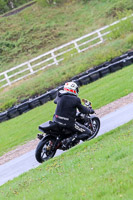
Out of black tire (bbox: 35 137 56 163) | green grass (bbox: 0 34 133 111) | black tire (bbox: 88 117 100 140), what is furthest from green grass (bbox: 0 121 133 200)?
green grass (bbox: 0 34 133 111)

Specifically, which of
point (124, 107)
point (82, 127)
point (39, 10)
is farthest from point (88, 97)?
point (39, 10)

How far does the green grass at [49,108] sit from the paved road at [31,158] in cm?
289

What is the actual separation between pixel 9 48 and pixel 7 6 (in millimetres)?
19480

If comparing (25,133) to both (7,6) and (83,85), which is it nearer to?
(83,85)

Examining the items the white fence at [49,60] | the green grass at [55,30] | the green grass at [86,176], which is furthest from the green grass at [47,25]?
the green grass at [86,176]

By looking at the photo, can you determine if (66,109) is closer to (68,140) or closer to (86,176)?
(68,140)

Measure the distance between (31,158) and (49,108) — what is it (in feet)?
29.6

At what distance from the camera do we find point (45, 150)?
32.3 ft

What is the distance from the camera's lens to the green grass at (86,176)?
5.38 metres

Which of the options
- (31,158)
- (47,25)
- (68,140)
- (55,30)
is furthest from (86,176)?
(47,25)

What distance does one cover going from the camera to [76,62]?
97.7ft

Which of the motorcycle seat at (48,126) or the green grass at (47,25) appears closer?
the motorcycle seat at (48,126)

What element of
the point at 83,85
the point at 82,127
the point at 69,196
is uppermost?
the point at 69,196

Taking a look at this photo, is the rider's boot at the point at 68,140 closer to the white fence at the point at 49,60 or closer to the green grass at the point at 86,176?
the green grass at the point at 86,176
